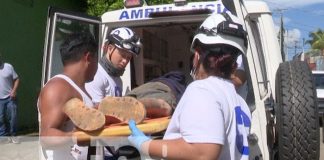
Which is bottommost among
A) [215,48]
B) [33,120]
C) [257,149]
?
[33,120]

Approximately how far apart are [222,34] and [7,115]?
27.7 ft

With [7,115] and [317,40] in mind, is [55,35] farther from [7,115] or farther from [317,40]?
[317,40]

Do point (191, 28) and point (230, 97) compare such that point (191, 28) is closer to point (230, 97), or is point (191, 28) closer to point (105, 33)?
point (105, 33)

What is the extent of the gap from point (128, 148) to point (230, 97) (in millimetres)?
813

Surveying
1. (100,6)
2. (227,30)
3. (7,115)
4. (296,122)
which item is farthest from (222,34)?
(100,6)

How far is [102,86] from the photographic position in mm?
4258

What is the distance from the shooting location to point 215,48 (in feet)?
8.27

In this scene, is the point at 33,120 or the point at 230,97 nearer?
the point at 230,97

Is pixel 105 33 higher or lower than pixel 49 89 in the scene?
higher

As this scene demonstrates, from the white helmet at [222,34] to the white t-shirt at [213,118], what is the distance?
0.55 ft

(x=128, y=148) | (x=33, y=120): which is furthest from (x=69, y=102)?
(x=33, y=120)

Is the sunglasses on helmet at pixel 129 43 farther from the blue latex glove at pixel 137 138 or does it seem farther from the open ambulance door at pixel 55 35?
the blue latex glove at pixel 137 138

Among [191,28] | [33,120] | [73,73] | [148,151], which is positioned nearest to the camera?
[148,151]

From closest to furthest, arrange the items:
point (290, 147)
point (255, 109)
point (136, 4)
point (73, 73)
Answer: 1. point (73, 73)
2. point (290, 147)
3. point (255, 109)
4. point (136, 4)
